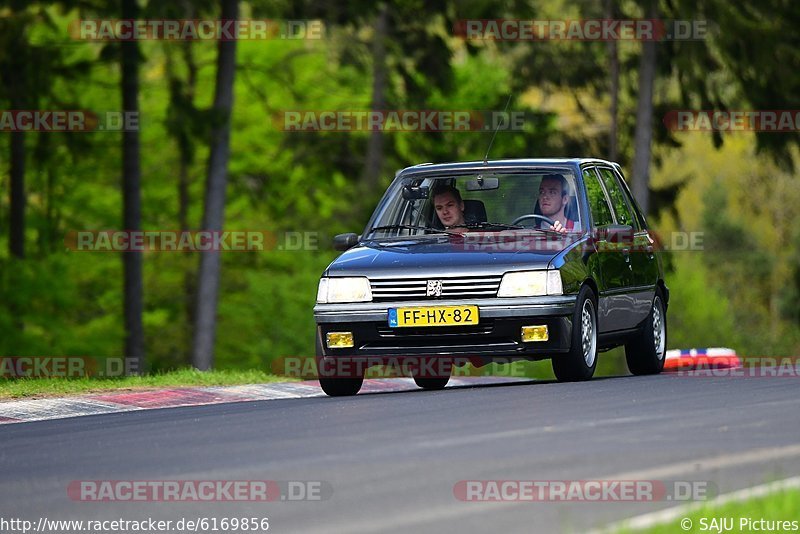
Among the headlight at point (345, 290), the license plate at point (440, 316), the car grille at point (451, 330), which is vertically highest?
the headlight at point (345, 290)

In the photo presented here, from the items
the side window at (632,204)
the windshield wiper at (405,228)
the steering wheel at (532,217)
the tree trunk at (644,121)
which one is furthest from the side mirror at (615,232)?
the tree trunk at (644,121)

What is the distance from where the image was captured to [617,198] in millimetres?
15695

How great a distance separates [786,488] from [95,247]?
39575 millimetres

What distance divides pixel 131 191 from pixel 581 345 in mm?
19816

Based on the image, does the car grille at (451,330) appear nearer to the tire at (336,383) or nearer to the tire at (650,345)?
the tire at (336,383)

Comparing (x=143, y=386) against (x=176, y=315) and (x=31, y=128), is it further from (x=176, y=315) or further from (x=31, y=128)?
(x=176, y=315)

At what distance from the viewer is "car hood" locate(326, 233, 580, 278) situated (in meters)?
13.2

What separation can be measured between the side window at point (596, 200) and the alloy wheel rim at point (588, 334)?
1.01 metres

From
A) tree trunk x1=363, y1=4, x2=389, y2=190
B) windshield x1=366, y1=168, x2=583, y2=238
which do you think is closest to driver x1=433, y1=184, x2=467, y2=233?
windshield x1=366, y1=168, x2=583, y2=238

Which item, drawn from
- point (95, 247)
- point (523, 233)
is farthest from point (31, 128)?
point (523, 233)

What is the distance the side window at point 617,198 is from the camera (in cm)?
1550

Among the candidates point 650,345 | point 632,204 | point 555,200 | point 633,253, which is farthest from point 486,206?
point 650,345

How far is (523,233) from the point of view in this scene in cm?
1395

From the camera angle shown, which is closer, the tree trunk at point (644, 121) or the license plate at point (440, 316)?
the license plate at point (440, 316)
